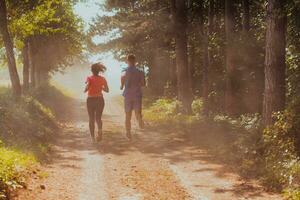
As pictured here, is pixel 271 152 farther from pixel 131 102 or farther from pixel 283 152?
pixel 131 102

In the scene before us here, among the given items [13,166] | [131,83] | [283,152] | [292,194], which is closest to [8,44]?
[131,83]

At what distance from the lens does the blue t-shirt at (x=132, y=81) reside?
13680 mm

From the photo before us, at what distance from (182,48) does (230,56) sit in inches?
112

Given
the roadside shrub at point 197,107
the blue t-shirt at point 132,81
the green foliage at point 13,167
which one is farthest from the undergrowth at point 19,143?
the roadside shrub at point 197,107

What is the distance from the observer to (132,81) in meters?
13.7

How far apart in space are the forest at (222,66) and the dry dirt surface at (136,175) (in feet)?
2.03

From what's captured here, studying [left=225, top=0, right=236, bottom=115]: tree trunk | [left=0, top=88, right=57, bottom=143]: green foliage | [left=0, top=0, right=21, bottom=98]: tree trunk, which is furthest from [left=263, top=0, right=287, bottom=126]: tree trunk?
[left=0, top=0, right=21, bottom=98]: tree trunk

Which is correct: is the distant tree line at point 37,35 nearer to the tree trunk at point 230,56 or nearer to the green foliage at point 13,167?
the tree trunk at point 230,56

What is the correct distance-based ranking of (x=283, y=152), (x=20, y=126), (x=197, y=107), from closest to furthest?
(x=283, y=152) → (x=20, y=126) → (x=197, y=107)

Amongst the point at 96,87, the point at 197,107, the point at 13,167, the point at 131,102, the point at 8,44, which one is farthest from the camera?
the point at 197,107

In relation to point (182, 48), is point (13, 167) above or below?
below

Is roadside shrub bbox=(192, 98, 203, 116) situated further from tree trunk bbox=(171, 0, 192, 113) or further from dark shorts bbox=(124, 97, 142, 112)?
A: dark shorts bbox=(124, 97, 142, 112)

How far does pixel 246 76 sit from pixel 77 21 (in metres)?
16.8

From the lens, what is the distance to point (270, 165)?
9.21 m
